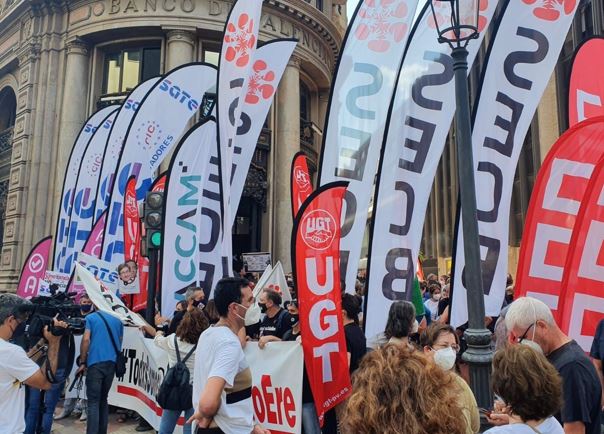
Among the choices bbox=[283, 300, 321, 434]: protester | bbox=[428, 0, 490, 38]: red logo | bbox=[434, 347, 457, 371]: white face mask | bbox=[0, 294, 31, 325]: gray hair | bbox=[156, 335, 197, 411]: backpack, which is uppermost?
bbox=[428, 0, 490, 38]: red logo

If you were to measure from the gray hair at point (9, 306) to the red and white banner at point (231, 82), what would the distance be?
15.0 ft

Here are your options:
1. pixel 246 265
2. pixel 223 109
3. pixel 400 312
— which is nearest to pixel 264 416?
pixel 400 312

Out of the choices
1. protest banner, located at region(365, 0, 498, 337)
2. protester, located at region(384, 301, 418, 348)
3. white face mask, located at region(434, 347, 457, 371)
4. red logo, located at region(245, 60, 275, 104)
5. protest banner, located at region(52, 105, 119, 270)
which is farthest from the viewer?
protest banner, located at region(52, 105, 119, 270)

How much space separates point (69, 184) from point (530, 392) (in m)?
14.8

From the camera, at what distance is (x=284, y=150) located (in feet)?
72.0

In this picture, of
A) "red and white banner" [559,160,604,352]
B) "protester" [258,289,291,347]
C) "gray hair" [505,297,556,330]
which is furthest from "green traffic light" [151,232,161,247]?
"gray hair" [505,297,556,330]

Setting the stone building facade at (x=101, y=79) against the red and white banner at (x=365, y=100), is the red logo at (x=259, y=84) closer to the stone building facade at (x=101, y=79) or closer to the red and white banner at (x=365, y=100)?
the red and white banner at (x=365, y=100)

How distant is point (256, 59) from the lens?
409 inches

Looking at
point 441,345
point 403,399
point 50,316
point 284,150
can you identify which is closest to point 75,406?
point 50,316

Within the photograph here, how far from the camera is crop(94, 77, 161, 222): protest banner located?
1279 centimetres

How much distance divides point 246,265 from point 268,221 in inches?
210

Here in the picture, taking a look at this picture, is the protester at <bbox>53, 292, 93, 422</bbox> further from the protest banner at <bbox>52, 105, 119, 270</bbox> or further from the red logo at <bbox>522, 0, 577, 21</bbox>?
the red logo at <bbox>522, 0, 577, 21</bbox>

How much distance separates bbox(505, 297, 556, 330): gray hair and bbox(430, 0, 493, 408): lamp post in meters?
1.13

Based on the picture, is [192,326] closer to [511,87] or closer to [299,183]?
[511,87]
